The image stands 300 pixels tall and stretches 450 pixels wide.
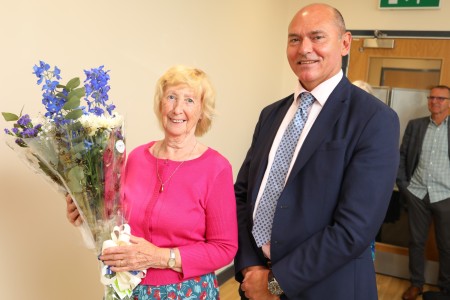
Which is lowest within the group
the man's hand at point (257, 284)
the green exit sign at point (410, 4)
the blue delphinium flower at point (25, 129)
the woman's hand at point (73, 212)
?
the man's hand at point (257, 284)

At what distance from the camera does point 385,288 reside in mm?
4355

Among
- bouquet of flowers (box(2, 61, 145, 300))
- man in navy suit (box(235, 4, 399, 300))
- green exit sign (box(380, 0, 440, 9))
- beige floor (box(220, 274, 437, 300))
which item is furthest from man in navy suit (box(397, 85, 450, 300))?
bouquet of flowers (box(2, 61, 145, 300))

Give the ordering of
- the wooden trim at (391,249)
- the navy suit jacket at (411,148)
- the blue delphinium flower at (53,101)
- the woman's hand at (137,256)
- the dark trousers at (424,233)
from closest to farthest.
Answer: the blue delphinium flower at (53,101) → the woman's hand at (137,256) → the dark trousers at (424,233) → the navy suit jacket at (411,148) → the wooden trim at (391,249)

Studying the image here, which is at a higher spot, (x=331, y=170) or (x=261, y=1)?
(x=261, y=1)

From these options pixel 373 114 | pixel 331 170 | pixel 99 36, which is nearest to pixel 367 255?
pixel 331 170

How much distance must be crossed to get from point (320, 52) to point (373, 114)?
28 centimetres

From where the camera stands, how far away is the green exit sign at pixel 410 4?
14.6 ft

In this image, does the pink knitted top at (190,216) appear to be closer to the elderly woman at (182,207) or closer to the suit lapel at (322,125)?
the elderly woman at (182,207)

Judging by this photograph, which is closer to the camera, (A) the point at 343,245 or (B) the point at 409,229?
(A) the point at 343,245

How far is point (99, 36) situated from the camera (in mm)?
2443

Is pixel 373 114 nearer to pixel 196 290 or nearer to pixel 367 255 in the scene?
pixel 367 255

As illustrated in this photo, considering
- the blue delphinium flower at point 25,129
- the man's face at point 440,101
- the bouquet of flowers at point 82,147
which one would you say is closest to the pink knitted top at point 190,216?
the bouquet of flowers at point 82,147

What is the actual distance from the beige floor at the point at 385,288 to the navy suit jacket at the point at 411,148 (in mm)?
927

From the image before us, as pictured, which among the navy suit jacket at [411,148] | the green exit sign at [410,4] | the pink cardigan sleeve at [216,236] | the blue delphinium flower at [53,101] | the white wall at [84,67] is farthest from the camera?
the green exit sign at [410,4]
